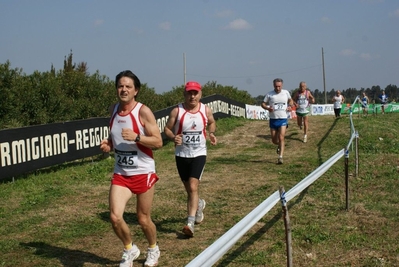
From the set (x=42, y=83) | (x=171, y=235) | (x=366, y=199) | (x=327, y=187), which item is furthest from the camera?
(x=42, y=83)

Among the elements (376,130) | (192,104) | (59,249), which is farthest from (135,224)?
(376,130)

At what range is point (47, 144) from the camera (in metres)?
12.2

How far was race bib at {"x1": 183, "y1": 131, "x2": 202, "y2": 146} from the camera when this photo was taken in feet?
23.0

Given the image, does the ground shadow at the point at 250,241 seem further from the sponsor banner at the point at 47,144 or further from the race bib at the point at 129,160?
the sponsor banner at the point at 47,144

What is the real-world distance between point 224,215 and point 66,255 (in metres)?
2.66

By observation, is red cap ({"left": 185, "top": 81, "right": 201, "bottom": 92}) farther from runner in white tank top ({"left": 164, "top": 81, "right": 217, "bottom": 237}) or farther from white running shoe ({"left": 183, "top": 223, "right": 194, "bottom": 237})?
white running shoe ({"left": 183, "top": 223, "right": 194, "bottom": 237})

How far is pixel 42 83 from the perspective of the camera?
18500 mm

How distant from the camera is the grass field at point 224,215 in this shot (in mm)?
5961

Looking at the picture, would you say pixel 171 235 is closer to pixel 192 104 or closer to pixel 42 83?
pixel 192 104

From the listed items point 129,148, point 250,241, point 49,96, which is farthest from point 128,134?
point 49,96

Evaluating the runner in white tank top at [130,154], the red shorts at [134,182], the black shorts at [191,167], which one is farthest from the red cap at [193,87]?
the red shorts at [134,182]

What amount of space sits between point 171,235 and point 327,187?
362 cm

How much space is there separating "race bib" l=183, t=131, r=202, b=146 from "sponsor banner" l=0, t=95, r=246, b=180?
537 cm

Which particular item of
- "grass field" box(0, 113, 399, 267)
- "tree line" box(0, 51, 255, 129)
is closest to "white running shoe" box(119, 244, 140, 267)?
"grass field" box(0, 113, 399, 267)
